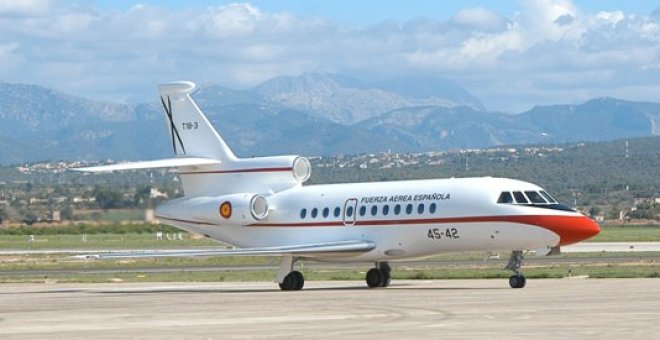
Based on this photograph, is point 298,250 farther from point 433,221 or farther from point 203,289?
point 433,221

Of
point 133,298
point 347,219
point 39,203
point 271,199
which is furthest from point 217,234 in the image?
point 39,203

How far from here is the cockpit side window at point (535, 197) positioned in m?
42.2

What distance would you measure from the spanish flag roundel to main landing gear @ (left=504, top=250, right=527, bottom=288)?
33.2ft

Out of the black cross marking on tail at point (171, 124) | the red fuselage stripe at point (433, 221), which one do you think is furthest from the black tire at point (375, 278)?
the black cross marking on tail at point (171, 124)

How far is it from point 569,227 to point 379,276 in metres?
6.70

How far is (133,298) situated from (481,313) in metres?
12.6

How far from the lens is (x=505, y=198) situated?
42219 mm

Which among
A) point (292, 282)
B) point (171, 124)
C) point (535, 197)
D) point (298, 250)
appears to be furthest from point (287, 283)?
point (171, 124)

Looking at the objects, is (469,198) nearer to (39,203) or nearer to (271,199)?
(271,199)

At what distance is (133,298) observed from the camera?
40094 mm

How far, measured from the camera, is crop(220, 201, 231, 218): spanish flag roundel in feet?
156

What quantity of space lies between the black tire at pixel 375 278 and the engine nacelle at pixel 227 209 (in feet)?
13.7

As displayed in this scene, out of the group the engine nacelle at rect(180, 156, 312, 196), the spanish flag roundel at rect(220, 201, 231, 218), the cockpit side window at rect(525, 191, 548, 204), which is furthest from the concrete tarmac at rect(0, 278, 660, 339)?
the engine nacelle at rect(180, 156, 312, 196)

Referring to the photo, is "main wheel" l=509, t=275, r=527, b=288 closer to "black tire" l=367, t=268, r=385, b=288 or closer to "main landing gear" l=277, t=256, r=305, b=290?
"black tire" l=367, t=268, r=385, b=288
